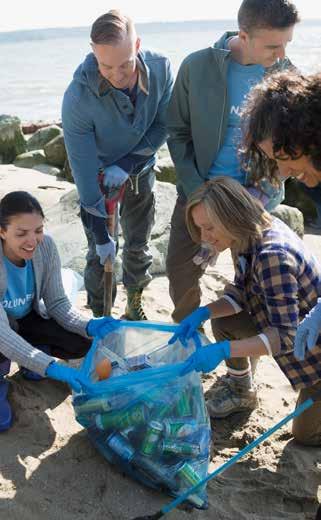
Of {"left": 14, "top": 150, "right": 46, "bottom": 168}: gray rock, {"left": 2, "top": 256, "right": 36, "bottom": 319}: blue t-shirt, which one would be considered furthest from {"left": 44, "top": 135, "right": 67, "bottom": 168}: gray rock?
{"left": 2, "top": 256, "right": 36, "bottom": 319}: blue t-shirt

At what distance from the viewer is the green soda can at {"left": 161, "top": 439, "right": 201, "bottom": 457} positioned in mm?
2314

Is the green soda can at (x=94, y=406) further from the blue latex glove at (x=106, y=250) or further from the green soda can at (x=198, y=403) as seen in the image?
the blue latex glove at (x=106, y=250)

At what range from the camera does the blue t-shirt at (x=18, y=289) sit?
8.94 ft

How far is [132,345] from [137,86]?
3.74ft

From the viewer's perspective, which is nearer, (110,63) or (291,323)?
(291,323)

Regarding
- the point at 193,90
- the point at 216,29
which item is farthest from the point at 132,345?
the point at 216,29

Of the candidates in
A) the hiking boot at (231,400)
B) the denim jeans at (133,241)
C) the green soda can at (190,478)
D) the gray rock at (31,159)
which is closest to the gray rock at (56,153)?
the gray rock at (31,159)

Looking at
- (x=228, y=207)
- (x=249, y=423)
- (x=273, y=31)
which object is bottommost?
(x=249, y=423)

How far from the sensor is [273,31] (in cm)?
266

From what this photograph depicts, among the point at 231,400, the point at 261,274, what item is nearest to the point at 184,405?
the point at 261,274

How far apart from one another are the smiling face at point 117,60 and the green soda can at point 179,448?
146 cm

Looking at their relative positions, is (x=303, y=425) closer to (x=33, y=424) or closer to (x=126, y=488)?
(x=126, y=488)

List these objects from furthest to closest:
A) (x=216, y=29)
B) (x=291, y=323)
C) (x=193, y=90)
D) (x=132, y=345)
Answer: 1. (x=216, y=29)
2. (x=193, y=90)
3. (x=132, y=345)
4. (x=291, y=323)

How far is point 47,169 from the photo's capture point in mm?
8062
